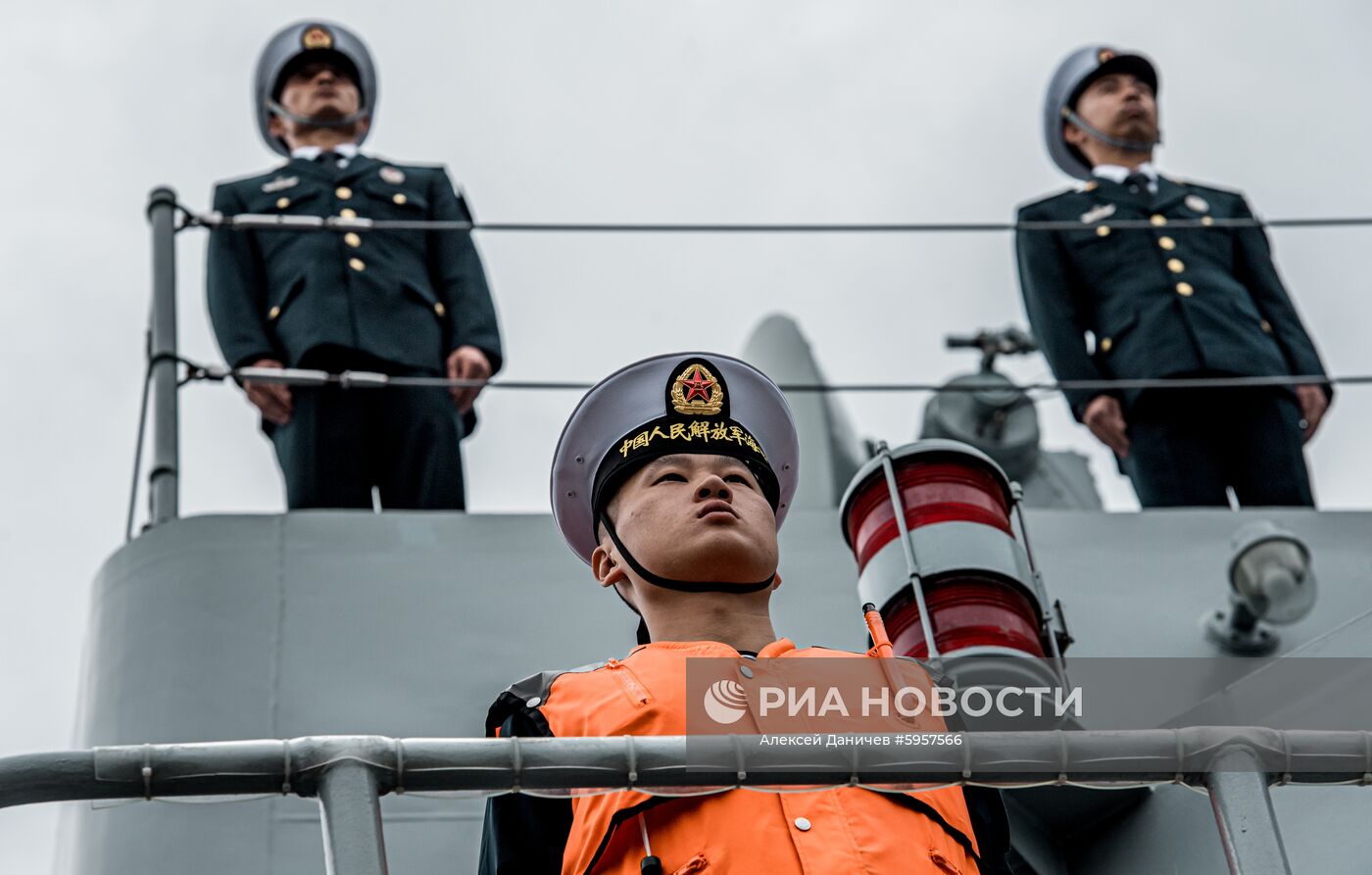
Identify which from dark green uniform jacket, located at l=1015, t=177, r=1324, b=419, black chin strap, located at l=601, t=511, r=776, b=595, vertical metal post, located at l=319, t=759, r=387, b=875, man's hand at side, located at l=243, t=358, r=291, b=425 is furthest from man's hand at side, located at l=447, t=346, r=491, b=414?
vertical metal post, located at l=319, t=759, r=387, b=875

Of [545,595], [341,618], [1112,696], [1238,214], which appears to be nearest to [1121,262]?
[1238,214]

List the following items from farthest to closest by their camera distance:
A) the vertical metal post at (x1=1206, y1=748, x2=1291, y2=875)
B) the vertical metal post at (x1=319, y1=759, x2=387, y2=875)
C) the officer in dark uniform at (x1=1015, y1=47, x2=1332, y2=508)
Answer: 1. the officer in dark uniform at (x1=1015, y1=47, x2=1332, y2=508)
2. the vertical metal post at (x1=1206, y1=748, x2=1291, y2=875)
3. the vertical metal post at (x1=319, y1=759, x2=387, y2=875)

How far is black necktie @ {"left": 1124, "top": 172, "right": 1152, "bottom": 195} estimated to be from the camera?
4922 millimetres

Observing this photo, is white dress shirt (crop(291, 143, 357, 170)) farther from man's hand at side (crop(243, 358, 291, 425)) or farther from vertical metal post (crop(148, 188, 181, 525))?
man's hand at side (crop(243, 358, 291, 425))

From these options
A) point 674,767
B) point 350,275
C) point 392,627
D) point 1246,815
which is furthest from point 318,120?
point 1246,815

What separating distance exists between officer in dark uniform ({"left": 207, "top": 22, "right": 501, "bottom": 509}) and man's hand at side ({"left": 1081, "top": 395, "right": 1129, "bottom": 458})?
1.21 meters

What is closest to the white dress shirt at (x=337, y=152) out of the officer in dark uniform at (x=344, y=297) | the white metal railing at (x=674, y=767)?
the officer in dark uniform at (x=344, y=297)

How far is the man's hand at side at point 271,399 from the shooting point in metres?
4.08

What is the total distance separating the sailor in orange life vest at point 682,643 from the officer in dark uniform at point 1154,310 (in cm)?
180

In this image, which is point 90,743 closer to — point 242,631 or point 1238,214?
point 242,631

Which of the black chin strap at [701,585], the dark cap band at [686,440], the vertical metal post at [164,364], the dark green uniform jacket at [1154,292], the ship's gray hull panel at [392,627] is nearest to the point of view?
the black chin strap at [701,585]

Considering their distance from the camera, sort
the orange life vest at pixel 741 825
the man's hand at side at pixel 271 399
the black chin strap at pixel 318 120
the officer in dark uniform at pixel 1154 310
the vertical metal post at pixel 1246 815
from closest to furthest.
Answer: the vertical metal post at pixel 1246 815, the orange life vest at pixel 741 825, the man's hand at side at pixel 271 399, the officer in dark uniform at pixel 1154 310, the black chin strap at pixel 318 120

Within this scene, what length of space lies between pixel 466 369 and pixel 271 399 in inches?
15.0

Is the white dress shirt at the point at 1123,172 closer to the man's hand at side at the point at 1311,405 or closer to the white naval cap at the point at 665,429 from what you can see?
the man's hand at side at the point at 1311,405
